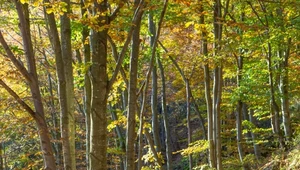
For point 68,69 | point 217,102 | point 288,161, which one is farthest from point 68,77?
point 288,161

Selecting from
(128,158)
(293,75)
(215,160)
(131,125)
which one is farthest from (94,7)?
(293,75)

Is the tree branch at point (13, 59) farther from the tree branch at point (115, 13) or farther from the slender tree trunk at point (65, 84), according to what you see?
the slender tree trunk at point (65, 84)

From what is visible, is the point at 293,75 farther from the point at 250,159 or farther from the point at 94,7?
the point at 94,7

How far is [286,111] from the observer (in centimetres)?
959

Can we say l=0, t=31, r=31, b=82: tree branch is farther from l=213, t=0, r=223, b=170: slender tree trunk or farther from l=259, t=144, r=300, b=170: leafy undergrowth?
l=259, t=144, r=300, b=170: leafy undergrowth

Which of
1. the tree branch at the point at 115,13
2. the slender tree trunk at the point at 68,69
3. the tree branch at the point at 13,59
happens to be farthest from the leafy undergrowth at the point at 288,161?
the tree branch at the point at 13,59

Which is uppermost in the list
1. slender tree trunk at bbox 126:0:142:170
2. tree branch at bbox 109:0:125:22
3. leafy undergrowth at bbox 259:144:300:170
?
tree branch at bbox 109:0:125:22

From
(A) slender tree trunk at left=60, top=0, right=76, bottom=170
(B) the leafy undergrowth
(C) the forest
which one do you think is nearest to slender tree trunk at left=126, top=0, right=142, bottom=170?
(C) the forest

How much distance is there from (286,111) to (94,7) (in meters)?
7.58

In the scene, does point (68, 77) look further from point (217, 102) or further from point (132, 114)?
point (217, 102)

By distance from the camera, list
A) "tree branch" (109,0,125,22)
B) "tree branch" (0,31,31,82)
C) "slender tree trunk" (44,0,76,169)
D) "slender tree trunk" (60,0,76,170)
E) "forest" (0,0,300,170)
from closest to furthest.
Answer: "tree branch" (0,31,31,82) < "forest" (0,0,300,170) < "tree branch" (109,0,125,22) < "slender tree trunk" (44,0,76,169) < "slender tree trunk" (60,0,76,170)

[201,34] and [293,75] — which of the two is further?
[293,75]

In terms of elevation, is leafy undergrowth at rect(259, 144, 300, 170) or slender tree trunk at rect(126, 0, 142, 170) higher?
slender tree trunk at rect(126, 0, 142, 170)

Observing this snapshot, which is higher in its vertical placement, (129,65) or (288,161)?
(129,65)
